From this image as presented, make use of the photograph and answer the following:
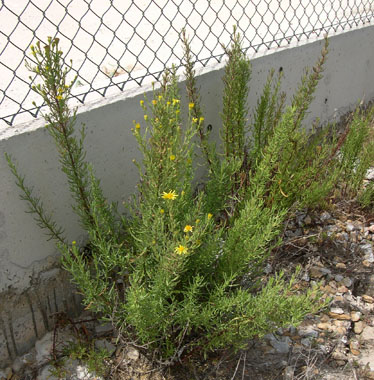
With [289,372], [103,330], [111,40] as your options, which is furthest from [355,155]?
[111,40]

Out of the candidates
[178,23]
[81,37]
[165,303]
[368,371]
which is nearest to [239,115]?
[165,303]

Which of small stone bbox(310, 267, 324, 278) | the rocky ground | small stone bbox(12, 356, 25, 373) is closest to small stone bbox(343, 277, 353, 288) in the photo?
the rocky ground

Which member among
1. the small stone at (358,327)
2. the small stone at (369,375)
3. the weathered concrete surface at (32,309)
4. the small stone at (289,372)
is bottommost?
the small stone at (369,375)

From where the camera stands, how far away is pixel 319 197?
2.86m

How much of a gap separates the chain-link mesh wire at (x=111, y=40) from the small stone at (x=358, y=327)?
174 centimetres

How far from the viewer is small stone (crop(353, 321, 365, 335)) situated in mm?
2561

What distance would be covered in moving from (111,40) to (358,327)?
2.89 m

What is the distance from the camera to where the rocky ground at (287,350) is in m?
2.23

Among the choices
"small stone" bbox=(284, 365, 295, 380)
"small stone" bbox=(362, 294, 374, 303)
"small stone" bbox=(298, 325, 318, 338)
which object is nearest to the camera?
"small stone" bbox=(284, 365, 295, 380)

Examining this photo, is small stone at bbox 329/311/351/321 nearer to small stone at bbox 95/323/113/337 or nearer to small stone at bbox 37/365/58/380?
small stone at bbox 95/323/113/337

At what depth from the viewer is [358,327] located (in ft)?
8.48

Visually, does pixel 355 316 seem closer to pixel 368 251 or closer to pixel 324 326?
pixel 324 326

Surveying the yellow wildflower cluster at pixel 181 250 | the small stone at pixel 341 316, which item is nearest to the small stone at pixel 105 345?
A: the yellow wildflower cluster at pixel 181 250

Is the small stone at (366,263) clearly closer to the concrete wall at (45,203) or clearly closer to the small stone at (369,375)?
the small stone at (369,375)
